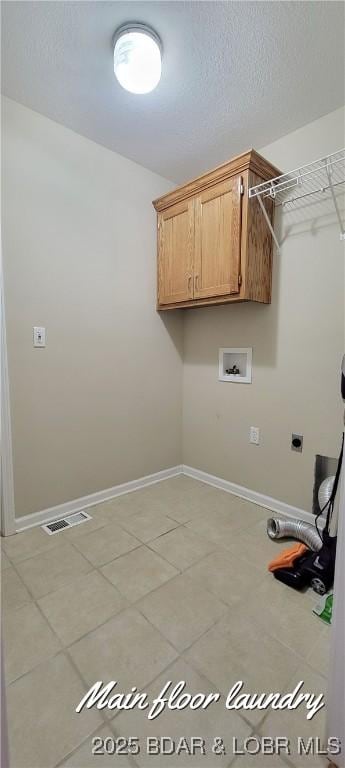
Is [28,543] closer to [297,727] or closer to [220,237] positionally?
[297,727]

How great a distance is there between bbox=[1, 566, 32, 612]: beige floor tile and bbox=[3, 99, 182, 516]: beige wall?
442mm

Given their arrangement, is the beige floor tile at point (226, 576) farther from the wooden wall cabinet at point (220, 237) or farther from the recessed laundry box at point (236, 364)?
the wooden wall cabinet at point (220, 237)

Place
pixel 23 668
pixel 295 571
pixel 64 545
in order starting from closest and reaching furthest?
pixel 23 668 → pixel 295 571 → pixel 64 545

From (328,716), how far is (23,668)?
3.12ft

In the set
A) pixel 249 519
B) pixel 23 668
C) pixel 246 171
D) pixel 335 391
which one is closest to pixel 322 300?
pixel 335 391

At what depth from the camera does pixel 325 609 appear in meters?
1.29

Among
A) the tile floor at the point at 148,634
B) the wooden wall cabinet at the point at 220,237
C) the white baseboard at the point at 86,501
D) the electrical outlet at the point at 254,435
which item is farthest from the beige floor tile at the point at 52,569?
the wooden wall cabinet at the point at 220,237

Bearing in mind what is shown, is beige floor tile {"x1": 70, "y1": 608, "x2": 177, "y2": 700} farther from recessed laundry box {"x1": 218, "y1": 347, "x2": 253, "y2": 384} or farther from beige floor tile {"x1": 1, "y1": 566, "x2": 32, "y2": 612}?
→ recessed laundry box {"x1": 218, "y1": 347, "x2": 253, "y2": 384}

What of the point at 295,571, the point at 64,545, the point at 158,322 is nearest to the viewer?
the point at 295,571

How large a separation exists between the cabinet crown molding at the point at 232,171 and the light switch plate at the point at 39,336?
4.29ft

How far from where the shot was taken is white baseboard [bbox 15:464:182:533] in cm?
190

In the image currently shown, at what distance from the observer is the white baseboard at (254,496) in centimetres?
200

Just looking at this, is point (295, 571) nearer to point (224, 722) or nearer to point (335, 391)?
point (224, 722)

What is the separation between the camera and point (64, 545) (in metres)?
1.73
